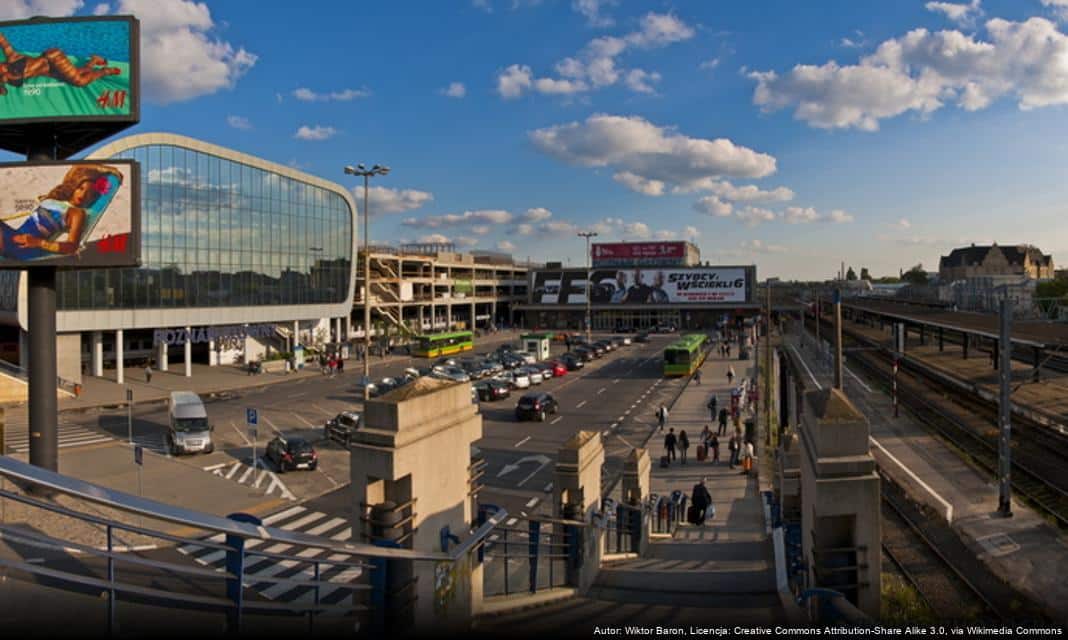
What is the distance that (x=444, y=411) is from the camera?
6172 millimetres

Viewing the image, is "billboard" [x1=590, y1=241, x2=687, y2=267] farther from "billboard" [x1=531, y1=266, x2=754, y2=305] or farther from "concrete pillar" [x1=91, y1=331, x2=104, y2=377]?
"concrete pillar" [x1=91, y1=331, x2=104, y2=377]

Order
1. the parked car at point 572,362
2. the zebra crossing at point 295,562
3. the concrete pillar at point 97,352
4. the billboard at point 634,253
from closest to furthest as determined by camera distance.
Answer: the zebra crossing at point 295,562
the concrete pillar at point 97,352
the parked car at point 572,362
the billboard at point 634,253

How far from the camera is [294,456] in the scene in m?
21.2

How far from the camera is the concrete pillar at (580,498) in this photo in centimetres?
910

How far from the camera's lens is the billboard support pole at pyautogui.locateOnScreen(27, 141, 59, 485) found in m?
17.6

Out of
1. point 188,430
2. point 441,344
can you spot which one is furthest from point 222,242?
Result: point 188,430

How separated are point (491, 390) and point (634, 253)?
75452mm

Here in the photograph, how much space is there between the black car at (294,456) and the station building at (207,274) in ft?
85.4

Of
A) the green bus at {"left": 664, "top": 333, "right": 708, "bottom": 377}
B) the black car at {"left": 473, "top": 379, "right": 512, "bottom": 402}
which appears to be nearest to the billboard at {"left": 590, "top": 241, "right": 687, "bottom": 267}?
the green bus at {"left": 664, "top": 333, "right": 708, "bottom": 377}

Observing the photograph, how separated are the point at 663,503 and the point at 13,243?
56.0 feet

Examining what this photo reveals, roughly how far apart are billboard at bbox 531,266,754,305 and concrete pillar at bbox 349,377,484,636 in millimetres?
83760

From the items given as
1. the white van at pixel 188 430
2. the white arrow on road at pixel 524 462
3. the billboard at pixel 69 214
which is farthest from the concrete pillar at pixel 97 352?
the white arrow on road at pixel 524 462

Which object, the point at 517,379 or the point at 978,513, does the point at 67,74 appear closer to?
the point at 978,513

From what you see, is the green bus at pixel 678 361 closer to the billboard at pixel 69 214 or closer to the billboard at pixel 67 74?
the billboard at pixel 69 214
